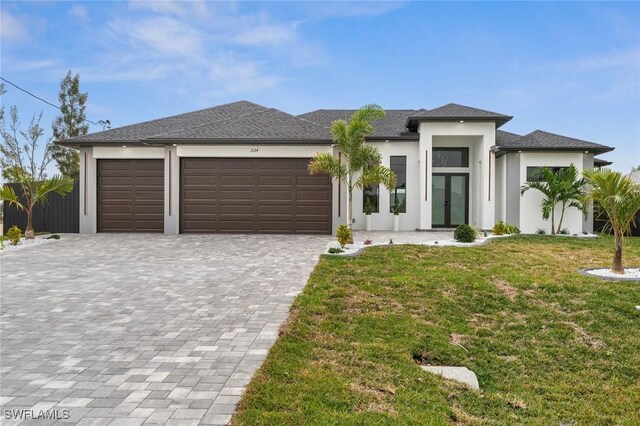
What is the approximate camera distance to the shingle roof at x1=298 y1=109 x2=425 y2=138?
58.9 ft

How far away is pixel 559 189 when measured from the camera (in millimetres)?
14953

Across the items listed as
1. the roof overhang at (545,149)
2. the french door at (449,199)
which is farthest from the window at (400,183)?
the roof overhang at (545,149)

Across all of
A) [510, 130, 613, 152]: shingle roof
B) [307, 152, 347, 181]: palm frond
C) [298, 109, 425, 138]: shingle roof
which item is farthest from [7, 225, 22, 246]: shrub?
[510, 130, 613, 152]: shingle roof

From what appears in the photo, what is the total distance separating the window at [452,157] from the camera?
17641 millimetres

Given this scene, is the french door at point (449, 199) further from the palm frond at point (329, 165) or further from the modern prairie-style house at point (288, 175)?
the palm frond at point (329, 165)

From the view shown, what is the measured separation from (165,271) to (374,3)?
452 inches

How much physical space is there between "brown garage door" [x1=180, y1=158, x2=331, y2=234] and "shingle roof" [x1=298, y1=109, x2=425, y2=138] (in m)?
4.62

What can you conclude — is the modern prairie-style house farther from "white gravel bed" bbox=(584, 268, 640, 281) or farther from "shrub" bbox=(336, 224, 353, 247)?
"white gravel bed" bbox=(584, 268, 640, 281)

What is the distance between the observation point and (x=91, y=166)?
50.1ft

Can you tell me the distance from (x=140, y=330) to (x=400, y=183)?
1410 cm

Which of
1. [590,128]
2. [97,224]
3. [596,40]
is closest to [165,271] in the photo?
[97,224]

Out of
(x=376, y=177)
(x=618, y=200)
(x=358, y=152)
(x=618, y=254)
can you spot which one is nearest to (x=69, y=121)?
(x=358, y=152)

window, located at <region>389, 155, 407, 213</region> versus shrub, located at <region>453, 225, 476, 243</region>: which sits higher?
window, located at <region>389, 155, 407, 213</region>

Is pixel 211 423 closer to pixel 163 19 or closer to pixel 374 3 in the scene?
pixel 374 3
